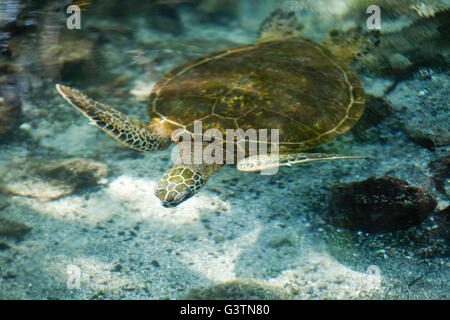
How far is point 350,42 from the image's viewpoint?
12.1 feet

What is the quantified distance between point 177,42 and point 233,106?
2054mm

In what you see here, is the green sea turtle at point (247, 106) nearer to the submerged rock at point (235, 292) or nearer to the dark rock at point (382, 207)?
the dark rock at point (382, 207)

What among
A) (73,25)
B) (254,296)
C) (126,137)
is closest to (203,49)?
(73,25)

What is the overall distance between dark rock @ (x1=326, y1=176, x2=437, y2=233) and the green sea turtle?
406 mm

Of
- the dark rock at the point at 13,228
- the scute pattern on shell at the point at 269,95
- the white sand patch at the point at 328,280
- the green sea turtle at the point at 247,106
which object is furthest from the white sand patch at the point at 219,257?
the dark rock at the point at 13,228

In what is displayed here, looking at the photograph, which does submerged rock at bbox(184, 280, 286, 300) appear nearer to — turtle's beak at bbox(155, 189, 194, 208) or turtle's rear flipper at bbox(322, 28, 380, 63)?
turtle's beak at bbox(155, 189, 194, 208)

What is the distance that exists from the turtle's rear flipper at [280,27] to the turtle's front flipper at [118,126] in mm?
1961

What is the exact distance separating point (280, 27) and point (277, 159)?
2377mm

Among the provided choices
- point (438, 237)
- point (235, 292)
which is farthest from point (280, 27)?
point (235, 292)

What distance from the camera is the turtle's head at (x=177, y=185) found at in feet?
7.72

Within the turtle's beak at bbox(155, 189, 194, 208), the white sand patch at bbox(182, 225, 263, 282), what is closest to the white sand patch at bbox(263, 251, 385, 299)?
the white sand patch at bbox(182, 225, 263, 282)

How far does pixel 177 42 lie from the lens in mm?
4285

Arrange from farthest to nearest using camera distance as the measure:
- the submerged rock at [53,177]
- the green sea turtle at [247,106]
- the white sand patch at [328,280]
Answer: the submerged rock at [53,177] < the green sea turtle at [247,106] < the white sand patch at [328,280]

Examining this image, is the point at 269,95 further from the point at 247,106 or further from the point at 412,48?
the point at 412,48
